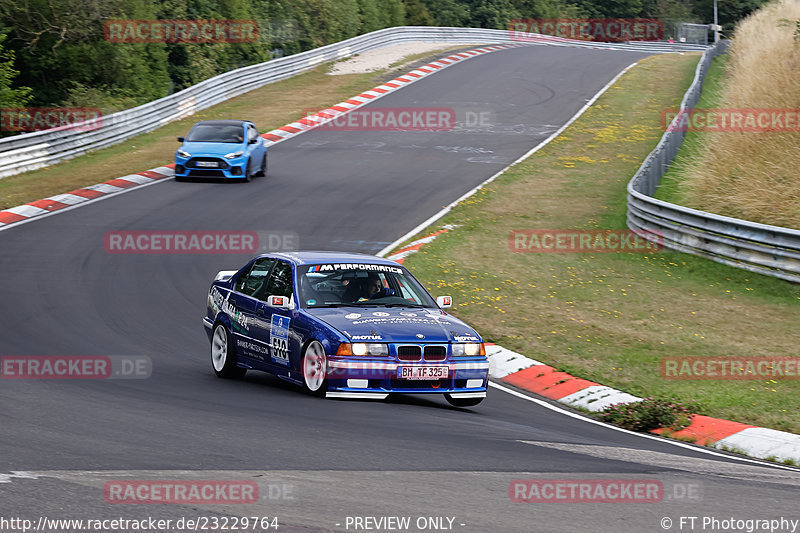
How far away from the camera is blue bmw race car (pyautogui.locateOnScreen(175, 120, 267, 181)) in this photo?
2616 centimetres

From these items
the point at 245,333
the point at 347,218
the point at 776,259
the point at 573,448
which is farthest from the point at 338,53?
the point at 573,448

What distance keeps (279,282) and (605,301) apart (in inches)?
272

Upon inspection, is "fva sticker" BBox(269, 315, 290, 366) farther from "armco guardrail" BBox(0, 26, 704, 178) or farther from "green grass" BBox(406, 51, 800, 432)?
"armco guardrail" BBox(0, 26, 704, 178)

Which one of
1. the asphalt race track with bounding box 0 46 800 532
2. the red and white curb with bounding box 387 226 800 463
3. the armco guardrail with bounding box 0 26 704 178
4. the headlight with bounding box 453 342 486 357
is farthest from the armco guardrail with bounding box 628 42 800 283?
the armco guardrail with bounding box 0 26 704 178

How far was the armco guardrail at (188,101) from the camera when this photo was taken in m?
28.3

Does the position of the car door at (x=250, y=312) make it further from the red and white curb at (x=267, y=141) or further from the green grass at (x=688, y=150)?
the green grass at (x=688, y=150)

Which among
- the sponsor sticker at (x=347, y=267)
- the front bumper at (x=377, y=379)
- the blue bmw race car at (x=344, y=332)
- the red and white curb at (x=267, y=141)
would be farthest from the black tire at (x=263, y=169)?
the front bumper at (x=377, y=379)

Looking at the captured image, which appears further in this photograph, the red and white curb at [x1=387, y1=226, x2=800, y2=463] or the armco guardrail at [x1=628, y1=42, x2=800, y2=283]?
the armco guardrail at [x1=628, y1=42, x2=800, y2=283]

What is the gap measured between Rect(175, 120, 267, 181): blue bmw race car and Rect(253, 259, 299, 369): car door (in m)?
15.3

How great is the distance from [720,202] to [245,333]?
12.9m

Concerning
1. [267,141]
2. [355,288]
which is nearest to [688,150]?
[267,141]

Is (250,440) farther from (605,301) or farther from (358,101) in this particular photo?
(358,101)

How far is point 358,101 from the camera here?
3941 centimetres

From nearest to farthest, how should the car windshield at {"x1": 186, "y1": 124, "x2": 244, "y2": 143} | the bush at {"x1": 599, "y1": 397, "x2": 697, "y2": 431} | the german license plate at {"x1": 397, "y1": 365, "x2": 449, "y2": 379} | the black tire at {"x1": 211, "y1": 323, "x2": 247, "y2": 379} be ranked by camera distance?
the german license plate at {"x1": 397, "y1": 365, "x2": 449, "y2": 379} → the bush at {"x1": 599, "y1": 397, "x2": 697, "y2": 431} → the black tire at {"x1": 211, "y1": 323, "x2": 247, "y2": 379} → the car windshield at {"x1": 186, "y1": 124, "x2": 244, "y2": 143}
